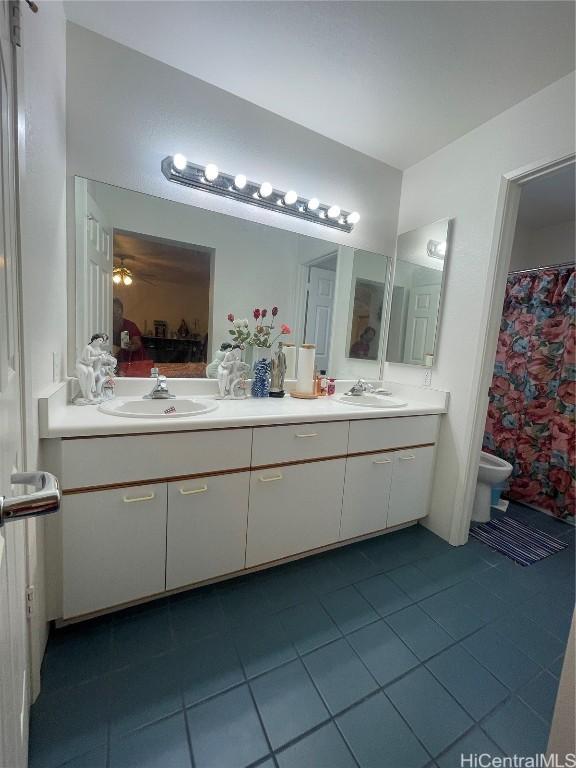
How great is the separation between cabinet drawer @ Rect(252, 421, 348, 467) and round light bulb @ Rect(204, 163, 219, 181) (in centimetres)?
A: 128

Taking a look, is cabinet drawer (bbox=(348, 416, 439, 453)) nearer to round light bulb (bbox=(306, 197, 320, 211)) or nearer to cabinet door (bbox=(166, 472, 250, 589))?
cabinet door (bbox=(166, 472, 250, 589))

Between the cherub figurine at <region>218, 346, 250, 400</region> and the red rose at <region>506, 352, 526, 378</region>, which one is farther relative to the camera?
the red rose at <region>506, 352, 526, 378</region>

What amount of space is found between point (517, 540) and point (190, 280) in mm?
2462

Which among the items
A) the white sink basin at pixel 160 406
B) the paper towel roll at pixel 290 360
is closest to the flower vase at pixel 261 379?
the paper towel roll at pixel 290 360

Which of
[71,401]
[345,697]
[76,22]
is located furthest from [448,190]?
[345,697]

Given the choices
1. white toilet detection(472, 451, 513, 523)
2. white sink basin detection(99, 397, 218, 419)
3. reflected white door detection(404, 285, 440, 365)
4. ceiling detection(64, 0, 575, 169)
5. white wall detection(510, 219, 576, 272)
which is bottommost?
white toilet detection(472, 451, 513, 523)

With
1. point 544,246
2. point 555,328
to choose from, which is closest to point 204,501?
point 555,328

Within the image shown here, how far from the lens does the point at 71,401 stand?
1.45m

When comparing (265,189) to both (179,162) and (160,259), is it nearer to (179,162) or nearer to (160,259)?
(179,162)

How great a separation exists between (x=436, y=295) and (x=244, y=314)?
3.93 ft

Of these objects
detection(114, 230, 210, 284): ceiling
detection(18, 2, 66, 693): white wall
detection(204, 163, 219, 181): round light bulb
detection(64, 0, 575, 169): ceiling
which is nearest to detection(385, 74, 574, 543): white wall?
detection(64, 0, 575, 169): ceiling

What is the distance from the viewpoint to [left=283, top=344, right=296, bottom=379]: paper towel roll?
2064mm

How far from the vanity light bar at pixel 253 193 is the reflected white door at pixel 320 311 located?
1.03ft

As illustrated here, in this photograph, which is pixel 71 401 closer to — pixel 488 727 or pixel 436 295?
pixel 488 727
